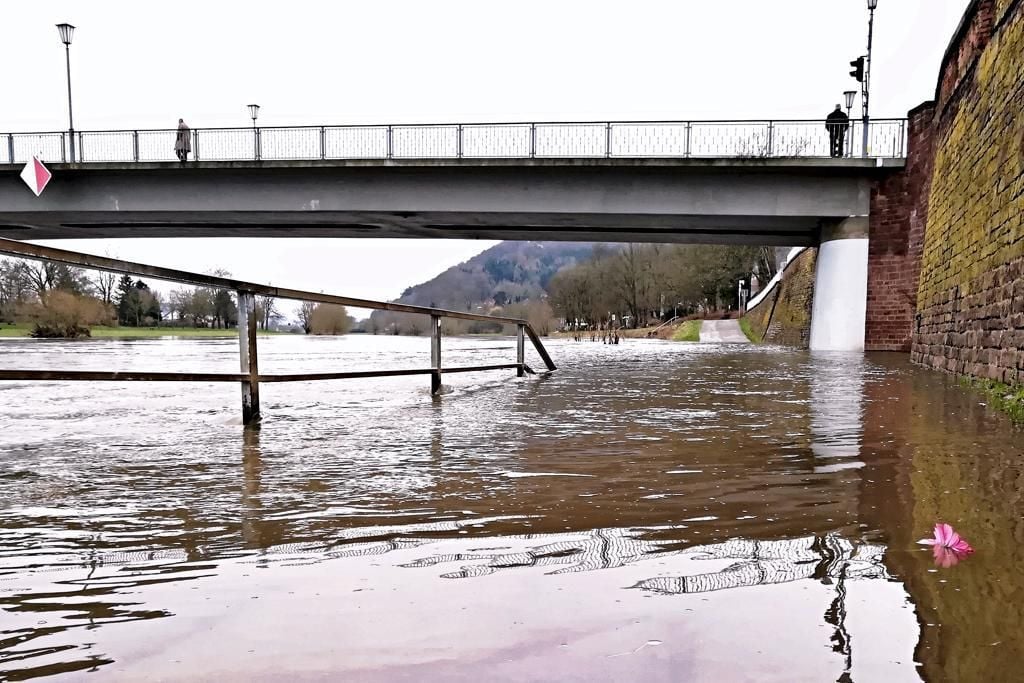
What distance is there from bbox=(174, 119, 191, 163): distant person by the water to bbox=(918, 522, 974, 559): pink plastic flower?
2799 cm

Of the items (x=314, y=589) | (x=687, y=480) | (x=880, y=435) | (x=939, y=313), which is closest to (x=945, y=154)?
(x=939, y=313)

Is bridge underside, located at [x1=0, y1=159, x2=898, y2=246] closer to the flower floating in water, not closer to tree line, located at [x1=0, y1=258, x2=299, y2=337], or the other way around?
tree line, located at [x1=0, y1=258, x2=299, y2=337]

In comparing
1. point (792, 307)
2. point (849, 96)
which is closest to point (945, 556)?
point (849, 96)

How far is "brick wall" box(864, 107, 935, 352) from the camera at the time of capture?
2255 centimetres

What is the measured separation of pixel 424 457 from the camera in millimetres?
4121

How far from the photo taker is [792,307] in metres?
38.0

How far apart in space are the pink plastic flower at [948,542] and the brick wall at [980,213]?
21.3 ft

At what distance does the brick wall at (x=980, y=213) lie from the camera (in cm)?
828

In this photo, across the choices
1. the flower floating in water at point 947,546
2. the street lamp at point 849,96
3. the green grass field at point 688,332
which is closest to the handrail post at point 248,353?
the flower floating in water at point 947,546

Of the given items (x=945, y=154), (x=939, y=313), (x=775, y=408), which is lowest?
(x=775, y=408)

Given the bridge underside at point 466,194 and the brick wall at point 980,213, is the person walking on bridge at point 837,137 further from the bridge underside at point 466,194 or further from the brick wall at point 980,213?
the brick wall at point 980,213

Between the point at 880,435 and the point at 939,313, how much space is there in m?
10.1

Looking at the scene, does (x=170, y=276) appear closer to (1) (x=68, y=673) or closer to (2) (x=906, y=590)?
(1) (x=68, y=673)

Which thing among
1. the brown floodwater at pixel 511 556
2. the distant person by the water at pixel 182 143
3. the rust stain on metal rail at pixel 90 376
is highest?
the distant person by the water at pixel 182 143
